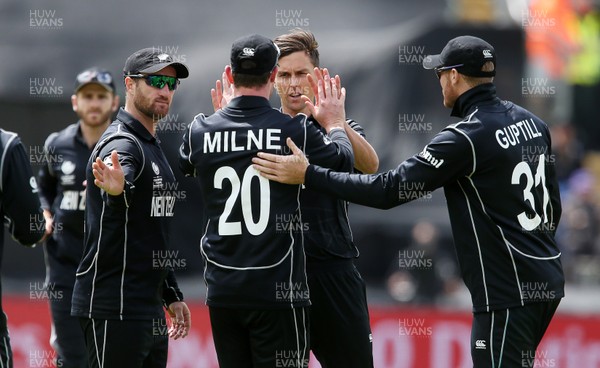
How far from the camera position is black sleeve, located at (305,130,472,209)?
588 cm

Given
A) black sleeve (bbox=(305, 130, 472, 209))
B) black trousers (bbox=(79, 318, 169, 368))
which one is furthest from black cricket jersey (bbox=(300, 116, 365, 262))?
black trousers (bbox=(79, 318, 169, 368))

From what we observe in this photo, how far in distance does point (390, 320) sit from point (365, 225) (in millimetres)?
3683

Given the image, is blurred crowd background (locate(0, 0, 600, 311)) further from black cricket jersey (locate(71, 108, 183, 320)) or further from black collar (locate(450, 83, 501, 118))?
black cricket jersey (locate(71, 108, 183, 320))

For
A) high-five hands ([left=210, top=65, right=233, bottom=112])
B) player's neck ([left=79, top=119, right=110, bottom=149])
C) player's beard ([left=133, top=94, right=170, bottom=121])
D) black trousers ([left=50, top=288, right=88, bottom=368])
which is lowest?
black trousers ([left=50, top=288, right=88, bottom=368])

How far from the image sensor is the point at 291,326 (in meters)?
5.52


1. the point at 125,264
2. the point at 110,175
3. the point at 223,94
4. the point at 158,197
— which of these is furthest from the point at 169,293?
the point at 223,94

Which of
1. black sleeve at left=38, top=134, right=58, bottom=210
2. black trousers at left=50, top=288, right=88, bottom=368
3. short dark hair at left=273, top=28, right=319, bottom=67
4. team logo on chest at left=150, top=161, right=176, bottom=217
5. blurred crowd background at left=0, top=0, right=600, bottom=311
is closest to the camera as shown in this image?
team logo on chest at left=150, top=161, right=176, bottom=217

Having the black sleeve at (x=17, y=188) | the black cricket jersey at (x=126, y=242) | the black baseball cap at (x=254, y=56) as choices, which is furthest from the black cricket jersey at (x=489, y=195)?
the black sleeve at (x=17, y=188)

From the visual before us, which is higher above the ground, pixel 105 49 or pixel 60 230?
pixel 105 49

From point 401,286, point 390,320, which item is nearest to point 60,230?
point 390,320

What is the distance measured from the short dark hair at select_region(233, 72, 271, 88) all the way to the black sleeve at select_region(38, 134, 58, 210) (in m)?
3.35

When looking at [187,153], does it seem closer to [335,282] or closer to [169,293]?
[169,293]

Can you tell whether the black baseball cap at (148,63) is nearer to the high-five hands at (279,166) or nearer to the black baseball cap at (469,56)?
the high-five hands at (279,166)

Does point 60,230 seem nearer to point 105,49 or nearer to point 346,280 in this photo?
point 346,280
